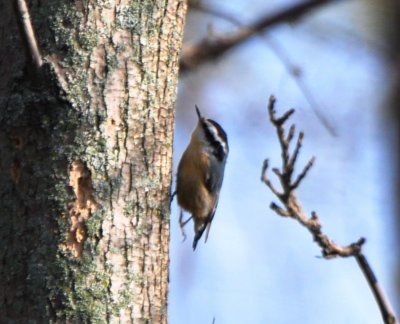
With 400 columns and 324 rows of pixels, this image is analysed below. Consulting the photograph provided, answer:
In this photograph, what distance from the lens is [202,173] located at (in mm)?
4383

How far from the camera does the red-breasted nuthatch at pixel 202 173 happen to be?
435 centimetres

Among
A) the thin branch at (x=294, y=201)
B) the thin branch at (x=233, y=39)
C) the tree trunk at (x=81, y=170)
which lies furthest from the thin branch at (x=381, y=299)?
the thin branch at (x=233, y=39)

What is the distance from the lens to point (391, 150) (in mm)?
7820

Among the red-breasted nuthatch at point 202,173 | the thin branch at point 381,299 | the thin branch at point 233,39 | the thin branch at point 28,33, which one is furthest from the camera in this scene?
the thin branch at point 233,39

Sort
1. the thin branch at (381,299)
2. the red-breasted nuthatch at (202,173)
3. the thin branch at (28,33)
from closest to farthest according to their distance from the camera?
the thin branch at (381,299), the thin branch at (28,33), the red-breasted nuthatch at (202,173)

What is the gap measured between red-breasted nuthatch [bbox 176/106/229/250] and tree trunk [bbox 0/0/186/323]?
142cm

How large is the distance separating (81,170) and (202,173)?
1716 millimetres

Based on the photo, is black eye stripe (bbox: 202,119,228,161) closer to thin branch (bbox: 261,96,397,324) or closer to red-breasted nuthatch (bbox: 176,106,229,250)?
red-breasted nuthatch (bbox: 176,106,229,250)

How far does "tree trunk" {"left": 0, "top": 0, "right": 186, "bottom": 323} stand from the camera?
263cm

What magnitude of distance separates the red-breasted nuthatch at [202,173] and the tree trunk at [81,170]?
1.42 meters

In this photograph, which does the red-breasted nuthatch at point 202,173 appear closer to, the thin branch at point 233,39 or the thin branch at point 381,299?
the thin branch at point 233,39

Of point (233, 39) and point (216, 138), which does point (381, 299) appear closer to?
point (216, 138)

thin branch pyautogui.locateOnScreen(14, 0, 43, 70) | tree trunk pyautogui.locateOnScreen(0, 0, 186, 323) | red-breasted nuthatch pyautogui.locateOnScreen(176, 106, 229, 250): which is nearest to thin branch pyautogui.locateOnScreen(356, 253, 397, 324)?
tree trunk pyautogui.locateOnScreen(0, 0, 186, 323)

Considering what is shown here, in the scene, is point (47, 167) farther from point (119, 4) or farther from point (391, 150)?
point (391, 150)
